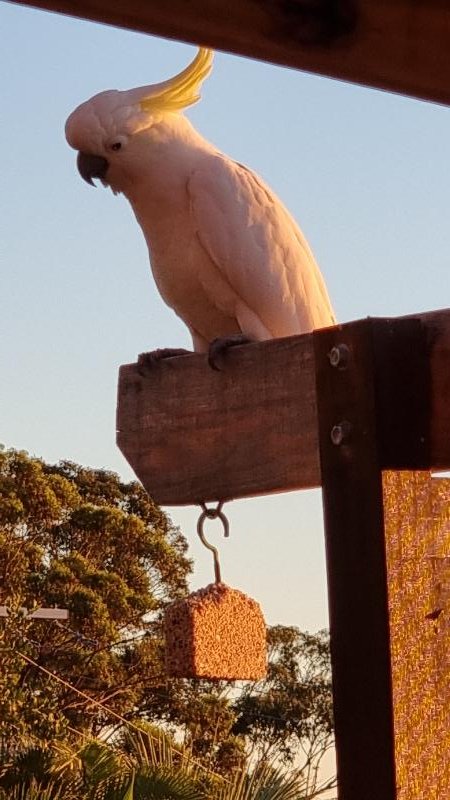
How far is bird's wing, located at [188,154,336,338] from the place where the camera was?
274 centimetres

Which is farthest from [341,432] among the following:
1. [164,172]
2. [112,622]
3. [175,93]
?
[112,622]

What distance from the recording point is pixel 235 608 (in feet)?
4.00

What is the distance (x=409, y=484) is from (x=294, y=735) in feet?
41.8

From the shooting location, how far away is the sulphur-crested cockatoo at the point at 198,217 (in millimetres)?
2758

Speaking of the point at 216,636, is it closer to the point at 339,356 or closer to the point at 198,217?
the point at 339,356

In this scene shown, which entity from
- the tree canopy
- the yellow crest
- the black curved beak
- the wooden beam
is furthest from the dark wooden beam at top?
the tree canopy

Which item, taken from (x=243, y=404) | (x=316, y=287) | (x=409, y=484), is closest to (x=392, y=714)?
(x=409, y=484)

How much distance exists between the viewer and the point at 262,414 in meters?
0.97

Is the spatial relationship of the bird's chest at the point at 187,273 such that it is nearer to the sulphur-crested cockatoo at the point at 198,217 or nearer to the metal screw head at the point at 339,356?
the sulphur-crested cockatoo at the point at 198,217

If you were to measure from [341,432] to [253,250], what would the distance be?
6.44 feet

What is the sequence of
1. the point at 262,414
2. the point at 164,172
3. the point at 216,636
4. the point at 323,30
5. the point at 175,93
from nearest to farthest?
1. the point at 323,30
2. the point at 262,414
3. the point at 216,636
4. the point at 164,172
5. the point at 175,93

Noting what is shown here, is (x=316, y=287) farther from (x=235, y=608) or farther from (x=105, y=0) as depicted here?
(x=105, y=0)

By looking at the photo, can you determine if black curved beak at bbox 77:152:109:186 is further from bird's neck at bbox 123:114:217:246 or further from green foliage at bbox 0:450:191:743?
green foliage at bbox 0:450:191:743

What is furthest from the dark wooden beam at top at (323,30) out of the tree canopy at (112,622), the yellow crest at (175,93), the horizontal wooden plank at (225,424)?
the tree canopy at (112,622)
